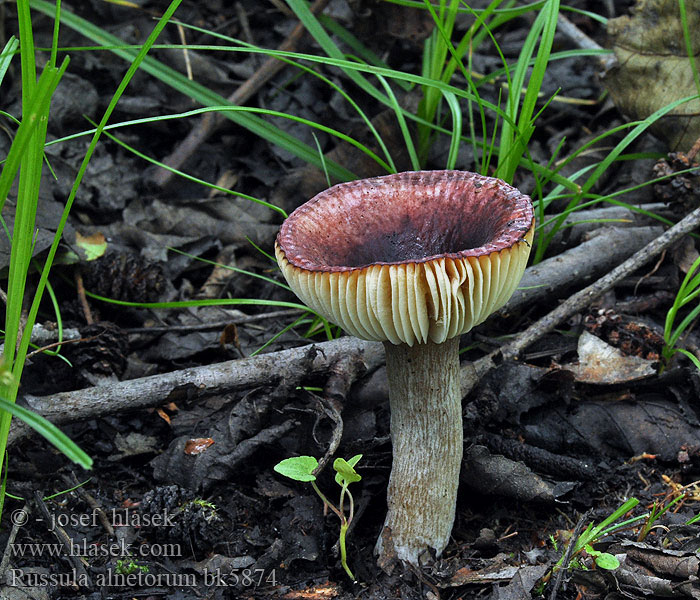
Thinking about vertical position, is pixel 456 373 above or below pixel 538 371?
above

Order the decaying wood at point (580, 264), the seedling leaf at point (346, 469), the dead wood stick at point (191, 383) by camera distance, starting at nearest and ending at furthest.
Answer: the seedling leaf at point (346, 469) → the dead wood stick at point (191, 383) → the decaying wood at point (580, 264)

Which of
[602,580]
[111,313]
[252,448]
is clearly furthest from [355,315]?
[111,313]

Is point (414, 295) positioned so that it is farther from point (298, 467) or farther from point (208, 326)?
point (208, 326)

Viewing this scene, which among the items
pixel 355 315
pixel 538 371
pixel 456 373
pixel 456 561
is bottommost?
pixel 456 561

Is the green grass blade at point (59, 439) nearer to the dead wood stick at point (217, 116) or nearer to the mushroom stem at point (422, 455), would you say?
the mushroom stem at point (422, 455)

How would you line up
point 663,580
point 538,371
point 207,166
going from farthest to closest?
point 207,166
point 538,371
point 663,580

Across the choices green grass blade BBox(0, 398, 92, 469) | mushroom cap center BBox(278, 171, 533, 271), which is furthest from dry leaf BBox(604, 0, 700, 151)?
green grass blade BBox(0, 398, 92, 469)

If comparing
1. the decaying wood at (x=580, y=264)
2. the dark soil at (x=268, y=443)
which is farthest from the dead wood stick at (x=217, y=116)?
the decaying wood at (x=580, y=264)

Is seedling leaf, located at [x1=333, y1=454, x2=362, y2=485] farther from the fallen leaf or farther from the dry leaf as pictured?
the dry leaf

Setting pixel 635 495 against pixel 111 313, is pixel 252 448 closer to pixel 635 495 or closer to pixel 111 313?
pixel 111 313
